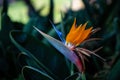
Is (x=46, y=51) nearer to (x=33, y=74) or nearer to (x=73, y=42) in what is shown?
(x=33, y=74)

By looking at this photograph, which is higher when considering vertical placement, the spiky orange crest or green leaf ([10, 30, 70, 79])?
the spiky orange crest

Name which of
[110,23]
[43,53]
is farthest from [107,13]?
[43,53]

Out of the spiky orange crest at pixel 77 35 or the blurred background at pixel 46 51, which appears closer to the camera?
the spiky orange crest at pixel 77 35

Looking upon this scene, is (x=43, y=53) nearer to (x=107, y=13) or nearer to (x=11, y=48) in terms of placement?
(x=11, y=48)

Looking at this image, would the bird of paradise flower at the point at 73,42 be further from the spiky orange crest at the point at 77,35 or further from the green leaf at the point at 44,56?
the green leaf at the point at 44,56

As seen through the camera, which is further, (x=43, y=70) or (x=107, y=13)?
(x=107, y=13)

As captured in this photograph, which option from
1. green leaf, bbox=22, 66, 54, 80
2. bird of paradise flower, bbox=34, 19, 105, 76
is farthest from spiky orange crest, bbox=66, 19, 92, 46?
green leaf, bbox=22, 66, 54, 80

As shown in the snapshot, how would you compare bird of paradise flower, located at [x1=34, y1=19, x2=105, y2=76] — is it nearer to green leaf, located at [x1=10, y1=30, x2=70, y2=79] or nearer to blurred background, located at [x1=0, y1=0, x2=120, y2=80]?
blurred background, located at [x1=0, y1=0, x2=120, y2=80]

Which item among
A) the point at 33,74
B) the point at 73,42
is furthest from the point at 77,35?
the point at 33,74

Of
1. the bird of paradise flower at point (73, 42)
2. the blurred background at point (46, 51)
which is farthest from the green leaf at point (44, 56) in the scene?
the bird of paradise flower at point (73, 42)

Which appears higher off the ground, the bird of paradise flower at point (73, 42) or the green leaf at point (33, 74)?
the bird of paradise flower at point (73, 42)

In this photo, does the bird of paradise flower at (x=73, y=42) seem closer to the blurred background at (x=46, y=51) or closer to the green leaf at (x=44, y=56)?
the blurred background at (x=46, y=51)
